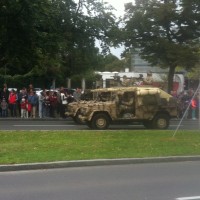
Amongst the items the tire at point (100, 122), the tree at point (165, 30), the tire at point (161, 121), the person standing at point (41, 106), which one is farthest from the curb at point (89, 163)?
the tree at point (165, 30)

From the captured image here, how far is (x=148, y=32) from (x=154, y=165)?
73.7 feet

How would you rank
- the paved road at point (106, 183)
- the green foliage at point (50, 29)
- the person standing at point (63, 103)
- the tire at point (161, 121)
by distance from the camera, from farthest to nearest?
1. the person standing at point (63, 103)
2. the green foliage at point (50, 29)
3. the tire at point (161, 121)
4. the paved road at point (106, 183)

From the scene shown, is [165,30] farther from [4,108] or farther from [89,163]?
[89,163]

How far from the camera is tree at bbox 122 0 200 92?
33094 mm

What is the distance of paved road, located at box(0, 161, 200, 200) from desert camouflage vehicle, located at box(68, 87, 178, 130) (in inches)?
359

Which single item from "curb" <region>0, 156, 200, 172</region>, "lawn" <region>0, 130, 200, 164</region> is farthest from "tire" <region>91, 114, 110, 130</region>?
"curb" <region>0, 156, 200, 172</region>

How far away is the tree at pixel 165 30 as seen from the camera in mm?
33094

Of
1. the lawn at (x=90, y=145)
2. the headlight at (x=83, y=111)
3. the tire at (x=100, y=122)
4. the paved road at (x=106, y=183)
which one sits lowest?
the paved road at (x=106, y=183)

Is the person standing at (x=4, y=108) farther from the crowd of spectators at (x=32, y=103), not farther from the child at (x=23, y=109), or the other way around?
the child at (x=23, y=109)

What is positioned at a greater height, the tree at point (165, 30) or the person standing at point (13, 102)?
the tree at point (165, 30)

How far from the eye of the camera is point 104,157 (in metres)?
12.9

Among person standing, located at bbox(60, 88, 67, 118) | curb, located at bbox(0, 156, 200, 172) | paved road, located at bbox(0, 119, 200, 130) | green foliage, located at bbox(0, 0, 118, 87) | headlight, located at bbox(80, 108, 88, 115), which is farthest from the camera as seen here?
person standing, located at bbox(60, 88, 67, 118)

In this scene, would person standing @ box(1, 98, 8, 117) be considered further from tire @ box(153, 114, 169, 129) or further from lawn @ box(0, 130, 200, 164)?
lawn @ box(0, 130, 200, 164)

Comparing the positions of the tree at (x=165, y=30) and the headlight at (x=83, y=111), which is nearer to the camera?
the headlight at (x=83, y=111)
